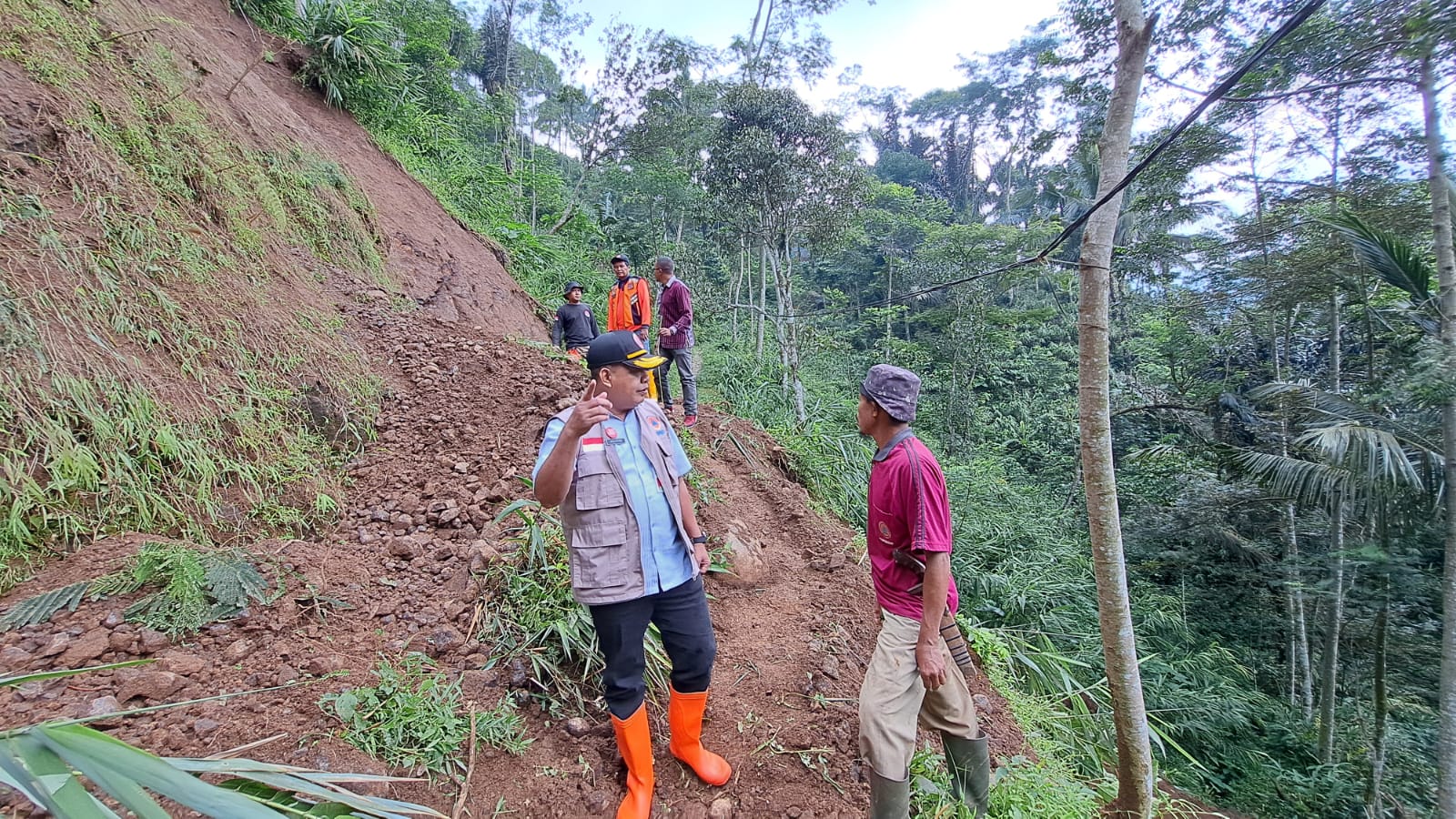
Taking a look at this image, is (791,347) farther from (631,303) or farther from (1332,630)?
(1332,630)

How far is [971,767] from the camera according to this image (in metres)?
2.27

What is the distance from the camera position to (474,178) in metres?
10.6

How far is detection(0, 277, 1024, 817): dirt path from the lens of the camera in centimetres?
189

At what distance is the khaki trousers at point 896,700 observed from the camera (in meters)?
2.01

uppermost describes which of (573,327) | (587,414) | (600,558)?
(573,327)

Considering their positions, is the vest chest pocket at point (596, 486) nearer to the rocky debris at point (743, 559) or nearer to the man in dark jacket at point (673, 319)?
the rocky debris at point (743, 559)

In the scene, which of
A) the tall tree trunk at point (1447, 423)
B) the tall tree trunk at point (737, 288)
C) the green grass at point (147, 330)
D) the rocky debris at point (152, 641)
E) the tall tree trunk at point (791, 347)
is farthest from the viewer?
the tall tree trunk at point (737, 288)

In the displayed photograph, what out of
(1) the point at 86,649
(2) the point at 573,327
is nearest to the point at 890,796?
(1) the point at 86,649

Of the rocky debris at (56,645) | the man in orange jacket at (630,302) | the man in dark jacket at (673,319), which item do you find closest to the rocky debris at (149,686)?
the rocky debris at (56,645)

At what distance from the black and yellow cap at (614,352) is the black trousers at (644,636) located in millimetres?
769

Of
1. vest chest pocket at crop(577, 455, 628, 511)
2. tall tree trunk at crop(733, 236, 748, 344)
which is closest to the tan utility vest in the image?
vest chest pocket at crop(577, 455, 628, 511)

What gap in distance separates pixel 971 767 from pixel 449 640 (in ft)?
6.82

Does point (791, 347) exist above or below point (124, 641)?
above

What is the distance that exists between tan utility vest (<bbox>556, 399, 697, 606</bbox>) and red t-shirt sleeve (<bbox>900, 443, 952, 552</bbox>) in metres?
0.91
